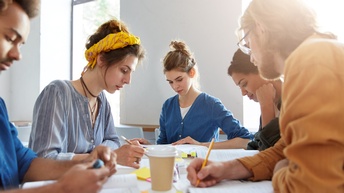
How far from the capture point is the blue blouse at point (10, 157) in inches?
40.5

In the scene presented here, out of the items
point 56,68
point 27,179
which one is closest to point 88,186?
point 27,179

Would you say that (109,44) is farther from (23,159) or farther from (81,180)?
(81,180)

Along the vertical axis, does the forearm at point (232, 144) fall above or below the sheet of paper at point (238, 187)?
below

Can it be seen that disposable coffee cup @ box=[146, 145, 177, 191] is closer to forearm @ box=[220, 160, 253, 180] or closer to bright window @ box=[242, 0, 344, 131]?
A: forearm @ box=[220, 160, 253, 180]

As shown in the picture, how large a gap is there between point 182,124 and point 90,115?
2.71ft

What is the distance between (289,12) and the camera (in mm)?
898

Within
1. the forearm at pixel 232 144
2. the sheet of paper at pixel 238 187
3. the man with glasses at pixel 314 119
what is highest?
the man with glasses at pixel 314 119

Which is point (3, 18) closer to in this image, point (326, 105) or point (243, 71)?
point (326, 105)

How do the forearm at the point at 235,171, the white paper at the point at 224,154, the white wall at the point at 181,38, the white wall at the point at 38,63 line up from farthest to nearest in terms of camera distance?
the white wall at the point at 38,63, the white wall at the point at 181,38, the white paper at the point at 224,154, the forearm at the point at 235,171

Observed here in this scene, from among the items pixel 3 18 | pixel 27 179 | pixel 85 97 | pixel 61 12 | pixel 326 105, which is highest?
pixel 61 12

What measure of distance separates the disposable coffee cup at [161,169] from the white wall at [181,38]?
191 cm

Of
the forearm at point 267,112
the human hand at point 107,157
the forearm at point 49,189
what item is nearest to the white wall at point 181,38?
the forearm at point 267,112

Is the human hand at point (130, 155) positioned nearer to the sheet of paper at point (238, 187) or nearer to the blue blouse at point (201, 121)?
the sheet of paper at point (238, 187)

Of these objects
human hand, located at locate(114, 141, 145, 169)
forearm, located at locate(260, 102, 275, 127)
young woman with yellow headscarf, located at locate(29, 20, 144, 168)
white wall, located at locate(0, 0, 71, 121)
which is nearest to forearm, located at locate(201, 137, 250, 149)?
forearm, located at locate(260, 102, 275, 127)
